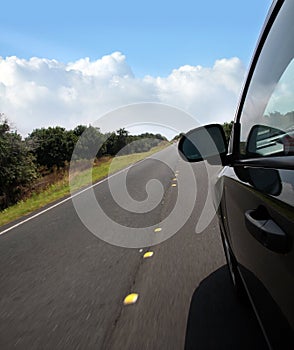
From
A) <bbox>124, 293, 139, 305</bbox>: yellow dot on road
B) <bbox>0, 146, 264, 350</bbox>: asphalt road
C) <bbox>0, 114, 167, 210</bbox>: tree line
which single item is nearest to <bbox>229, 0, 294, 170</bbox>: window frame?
<bbox>0, 146, 264, 350</bbox>: asphalt road

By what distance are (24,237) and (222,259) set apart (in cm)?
431

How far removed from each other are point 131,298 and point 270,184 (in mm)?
2509

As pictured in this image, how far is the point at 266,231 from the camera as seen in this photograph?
125 cm

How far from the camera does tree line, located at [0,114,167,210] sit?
1452 inches

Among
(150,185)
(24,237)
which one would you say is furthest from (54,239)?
(150,185)

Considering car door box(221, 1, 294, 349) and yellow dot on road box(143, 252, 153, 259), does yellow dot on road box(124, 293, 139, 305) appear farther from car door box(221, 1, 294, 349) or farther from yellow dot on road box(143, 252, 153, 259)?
car door box(221, 1, 294, 349)

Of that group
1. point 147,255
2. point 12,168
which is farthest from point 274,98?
point 12,168

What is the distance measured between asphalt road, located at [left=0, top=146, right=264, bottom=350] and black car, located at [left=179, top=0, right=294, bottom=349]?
1.12 metres

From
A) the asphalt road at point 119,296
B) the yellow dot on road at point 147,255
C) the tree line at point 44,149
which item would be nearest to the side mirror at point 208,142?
the asphalt road at point 119,296

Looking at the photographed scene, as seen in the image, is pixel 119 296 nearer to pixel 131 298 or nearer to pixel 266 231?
pixel 131 298

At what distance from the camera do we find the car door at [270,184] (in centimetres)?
112

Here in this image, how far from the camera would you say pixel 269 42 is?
5.80 ft

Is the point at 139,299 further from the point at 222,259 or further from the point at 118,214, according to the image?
the point at 118,214

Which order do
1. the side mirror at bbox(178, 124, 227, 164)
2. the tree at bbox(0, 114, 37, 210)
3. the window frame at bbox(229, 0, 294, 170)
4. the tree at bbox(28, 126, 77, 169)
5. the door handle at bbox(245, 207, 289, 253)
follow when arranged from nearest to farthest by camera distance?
the door handle at bbox(245, 207, 289, 253) → the window frame at bbox(229, 0, 294, 170) → the side mirror at bbox(178, 124, 227, 164) → the tree at bbox(0, 114, 37, 210) → the tree at bbox(28, 126, 77, 169)
